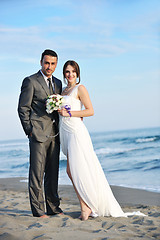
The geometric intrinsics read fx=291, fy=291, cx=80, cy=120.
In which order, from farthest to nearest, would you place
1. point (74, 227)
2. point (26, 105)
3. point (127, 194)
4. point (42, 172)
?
point (127, 194)
point (42, 172)
point (26, 105)
point (74, 227)

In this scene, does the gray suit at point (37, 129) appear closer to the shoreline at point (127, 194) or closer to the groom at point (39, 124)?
the groom at point (39, 124)

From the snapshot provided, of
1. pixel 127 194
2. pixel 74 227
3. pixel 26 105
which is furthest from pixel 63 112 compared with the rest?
pixel 127 194

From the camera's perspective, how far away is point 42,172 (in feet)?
13.4

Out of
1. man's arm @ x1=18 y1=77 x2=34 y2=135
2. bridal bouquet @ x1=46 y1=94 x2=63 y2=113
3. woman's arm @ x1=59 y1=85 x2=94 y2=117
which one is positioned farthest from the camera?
woman's arm @ x1=59 y1=85 x2=94 y2=117

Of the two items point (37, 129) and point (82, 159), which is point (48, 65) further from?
point (82, 159)

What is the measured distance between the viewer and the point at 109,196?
4.11m

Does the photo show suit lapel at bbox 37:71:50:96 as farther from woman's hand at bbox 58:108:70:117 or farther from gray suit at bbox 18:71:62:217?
woman's hand at bbox 58:108:70:117

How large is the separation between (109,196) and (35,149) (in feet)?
4.05

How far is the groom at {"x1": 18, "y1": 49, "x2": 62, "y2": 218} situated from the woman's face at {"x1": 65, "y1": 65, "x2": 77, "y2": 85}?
0.20 metres

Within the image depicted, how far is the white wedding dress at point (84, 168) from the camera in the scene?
4.04 m

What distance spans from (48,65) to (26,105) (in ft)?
2.13

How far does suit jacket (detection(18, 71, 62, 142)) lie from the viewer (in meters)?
3.97

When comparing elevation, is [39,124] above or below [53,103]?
below

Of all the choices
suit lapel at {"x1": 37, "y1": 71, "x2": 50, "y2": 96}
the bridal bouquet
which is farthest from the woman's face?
the bridal bouquet
